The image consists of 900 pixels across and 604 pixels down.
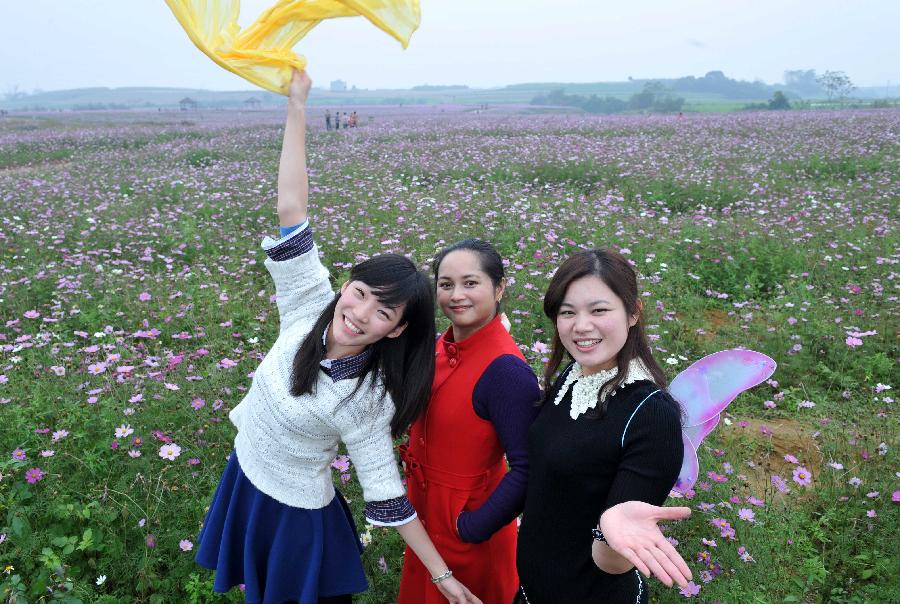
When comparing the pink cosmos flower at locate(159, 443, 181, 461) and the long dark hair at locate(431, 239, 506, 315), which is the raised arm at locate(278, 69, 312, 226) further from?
the pink cosmos flower at locate(159, 443, 181, 461)

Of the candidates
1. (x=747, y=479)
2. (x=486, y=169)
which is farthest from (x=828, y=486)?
(x=486, y=169)

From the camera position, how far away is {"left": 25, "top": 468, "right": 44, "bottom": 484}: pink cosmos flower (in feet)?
7.49

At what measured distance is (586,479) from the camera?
49.9 inches

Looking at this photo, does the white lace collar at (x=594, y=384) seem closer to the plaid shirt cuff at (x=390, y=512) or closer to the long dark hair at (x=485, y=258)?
the long dark hair at (x=485, y=258)

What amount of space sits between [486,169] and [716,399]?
896 centimetres

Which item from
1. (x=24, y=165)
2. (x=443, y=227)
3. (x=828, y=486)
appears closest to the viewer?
(x=828, y=486)

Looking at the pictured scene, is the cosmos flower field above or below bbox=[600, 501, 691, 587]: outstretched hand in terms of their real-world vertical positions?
below

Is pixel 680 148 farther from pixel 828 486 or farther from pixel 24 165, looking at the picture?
pixel 24 165

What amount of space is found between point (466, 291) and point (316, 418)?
0.49m

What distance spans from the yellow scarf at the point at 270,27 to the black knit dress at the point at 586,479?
3.22 ft

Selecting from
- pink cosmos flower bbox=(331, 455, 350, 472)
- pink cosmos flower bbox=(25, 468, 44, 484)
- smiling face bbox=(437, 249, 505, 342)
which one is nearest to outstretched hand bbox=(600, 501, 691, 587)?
smiling face bbox=(437, 249, 505, 342)

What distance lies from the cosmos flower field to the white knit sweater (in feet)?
2.84

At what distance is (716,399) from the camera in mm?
1339

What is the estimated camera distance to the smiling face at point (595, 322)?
129cm
